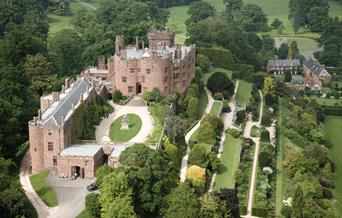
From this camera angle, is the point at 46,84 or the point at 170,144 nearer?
the point at 170,144

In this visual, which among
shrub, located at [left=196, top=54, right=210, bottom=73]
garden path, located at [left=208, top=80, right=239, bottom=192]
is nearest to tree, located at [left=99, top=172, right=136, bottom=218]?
garden path, located at [left=208, top=80, right=239, bottom=192]

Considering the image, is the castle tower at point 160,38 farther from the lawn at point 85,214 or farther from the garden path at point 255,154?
the lawn at point 85,214

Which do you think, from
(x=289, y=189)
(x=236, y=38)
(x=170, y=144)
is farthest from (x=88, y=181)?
(x=236, y=38)

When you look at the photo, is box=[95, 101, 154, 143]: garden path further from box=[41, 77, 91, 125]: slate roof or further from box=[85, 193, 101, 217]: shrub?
box=[85, 193, 101, 217]: shrub

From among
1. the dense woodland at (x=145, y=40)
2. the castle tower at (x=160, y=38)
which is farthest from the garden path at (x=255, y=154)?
the castle tower at (x=160, y=38)

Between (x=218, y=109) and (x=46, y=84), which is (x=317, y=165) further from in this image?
(x=46, y=84)
